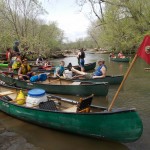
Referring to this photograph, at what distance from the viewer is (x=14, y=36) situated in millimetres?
36188

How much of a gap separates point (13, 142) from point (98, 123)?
250 cm

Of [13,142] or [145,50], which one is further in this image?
[13,142]

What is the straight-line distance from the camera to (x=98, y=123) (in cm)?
632

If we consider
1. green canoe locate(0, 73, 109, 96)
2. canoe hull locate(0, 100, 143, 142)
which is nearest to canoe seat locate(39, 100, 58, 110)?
canoe hull locate(0, 100, 143, 142)

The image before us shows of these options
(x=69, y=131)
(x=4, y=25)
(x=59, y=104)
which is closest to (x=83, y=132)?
(x=69, y=131)

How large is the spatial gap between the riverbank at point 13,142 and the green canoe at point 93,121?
0.73 m

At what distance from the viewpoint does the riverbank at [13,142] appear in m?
6.68

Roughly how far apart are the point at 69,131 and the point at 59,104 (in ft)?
5.34

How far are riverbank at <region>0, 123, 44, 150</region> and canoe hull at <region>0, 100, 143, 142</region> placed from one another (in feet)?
2.53

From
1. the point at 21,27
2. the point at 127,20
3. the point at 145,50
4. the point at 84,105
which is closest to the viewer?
the point at 145,50

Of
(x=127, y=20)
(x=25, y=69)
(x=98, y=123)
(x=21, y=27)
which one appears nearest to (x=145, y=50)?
(x=98, y=123)

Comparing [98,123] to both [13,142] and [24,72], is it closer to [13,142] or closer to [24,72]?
[13,142]

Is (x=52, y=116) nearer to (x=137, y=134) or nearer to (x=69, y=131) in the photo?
(x=69, y=131)

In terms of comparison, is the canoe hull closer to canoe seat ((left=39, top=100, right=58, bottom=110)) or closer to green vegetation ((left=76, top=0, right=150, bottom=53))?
canoe seat ((left=39, top=100, right=58, bottom=110))
